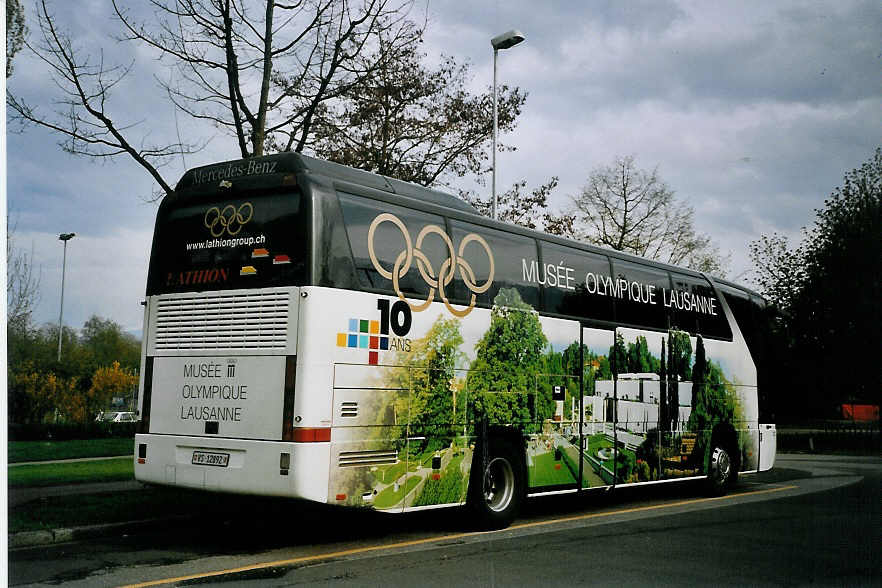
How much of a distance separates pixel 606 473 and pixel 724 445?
159 inches

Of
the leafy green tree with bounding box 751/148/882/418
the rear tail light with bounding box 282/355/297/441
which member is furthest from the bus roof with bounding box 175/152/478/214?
the leafy green tree with bounding box 751/148/882/418

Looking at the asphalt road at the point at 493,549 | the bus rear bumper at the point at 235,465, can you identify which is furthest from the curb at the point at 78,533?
the bus rear bumper at the point at 235,465

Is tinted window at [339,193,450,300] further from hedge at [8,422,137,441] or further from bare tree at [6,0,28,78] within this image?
hedge at [8,422,137,441]

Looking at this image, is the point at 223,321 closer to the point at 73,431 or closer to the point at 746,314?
the point at 746,314

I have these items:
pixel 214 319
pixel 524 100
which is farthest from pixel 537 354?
pixel 524 100

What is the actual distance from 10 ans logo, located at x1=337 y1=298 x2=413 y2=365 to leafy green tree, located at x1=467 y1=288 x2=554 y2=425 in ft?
4.15

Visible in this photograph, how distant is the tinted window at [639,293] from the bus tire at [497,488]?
3182mm

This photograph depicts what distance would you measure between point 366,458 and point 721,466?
856 centimetres

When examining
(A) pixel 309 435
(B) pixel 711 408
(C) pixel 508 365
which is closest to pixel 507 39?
(B) pixel 711 408

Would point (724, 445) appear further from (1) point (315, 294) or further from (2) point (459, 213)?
(1) point (315, 294)

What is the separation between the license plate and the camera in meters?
8.83

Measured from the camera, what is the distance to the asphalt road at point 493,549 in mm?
7578

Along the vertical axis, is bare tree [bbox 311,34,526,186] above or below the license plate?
above

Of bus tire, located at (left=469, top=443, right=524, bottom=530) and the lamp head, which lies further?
the lamp head
